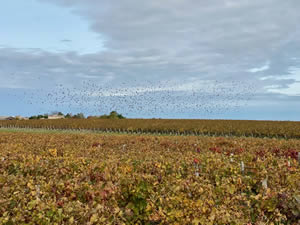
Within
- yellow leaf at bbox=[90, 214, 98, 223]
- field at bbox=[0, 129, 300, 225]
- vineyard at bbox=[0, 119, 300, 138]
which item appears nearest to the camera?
yellow leaf at bbox=[90, 214, 98, 223]

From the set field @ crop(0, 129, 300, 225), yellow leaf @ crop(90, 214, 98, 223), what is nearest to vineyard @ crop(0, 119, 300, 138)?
field @ crop(0, 129, 300, 225)

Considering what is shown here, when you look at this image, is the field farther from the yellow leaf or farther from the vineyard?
the vineyard

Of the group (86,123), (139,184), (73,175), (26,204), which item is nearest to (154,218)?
Result: (139,184)

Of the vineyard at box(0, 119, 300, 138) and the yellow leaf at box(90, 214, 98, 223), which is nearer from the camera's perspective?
the yellow leaf at box(90, 214, 98, 223)

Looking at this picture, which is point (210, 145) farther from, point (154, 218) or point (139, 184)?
point (154, 218)

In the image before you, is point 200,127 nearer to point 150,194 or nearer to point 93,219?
point 150,194

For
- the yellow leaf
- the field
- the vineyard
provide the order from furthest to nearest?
1. the vineyard
2. the field
3. the yellow leaf

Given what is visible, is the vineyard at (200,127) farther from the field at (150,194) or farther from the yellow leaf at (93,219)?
the yellow leaf at (93,219)

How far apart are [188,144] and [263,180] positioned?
7.64m

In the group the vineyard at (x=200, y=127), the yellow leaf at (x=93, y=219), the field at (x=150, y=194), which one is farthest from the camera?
the vineyard at (x=200, y=127)

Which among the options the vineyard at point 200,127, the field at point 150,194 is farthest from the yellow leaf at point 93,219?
the vineyard at point 200,127

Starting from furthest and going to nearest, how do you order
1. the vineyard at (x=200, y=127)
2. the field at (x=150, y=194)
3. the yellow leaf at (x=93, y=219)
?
the vineyard at (x=200, y=127)
the field at (x=150, y=194)
the yellow leaf at (x=93, y=219)

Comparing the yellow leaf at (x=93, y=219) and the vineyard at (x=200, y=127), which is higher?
the vineyard at (x=200, y=127)

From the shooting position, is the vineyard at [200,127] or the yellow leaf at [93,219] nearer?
the yellow leaf at [93,219]
